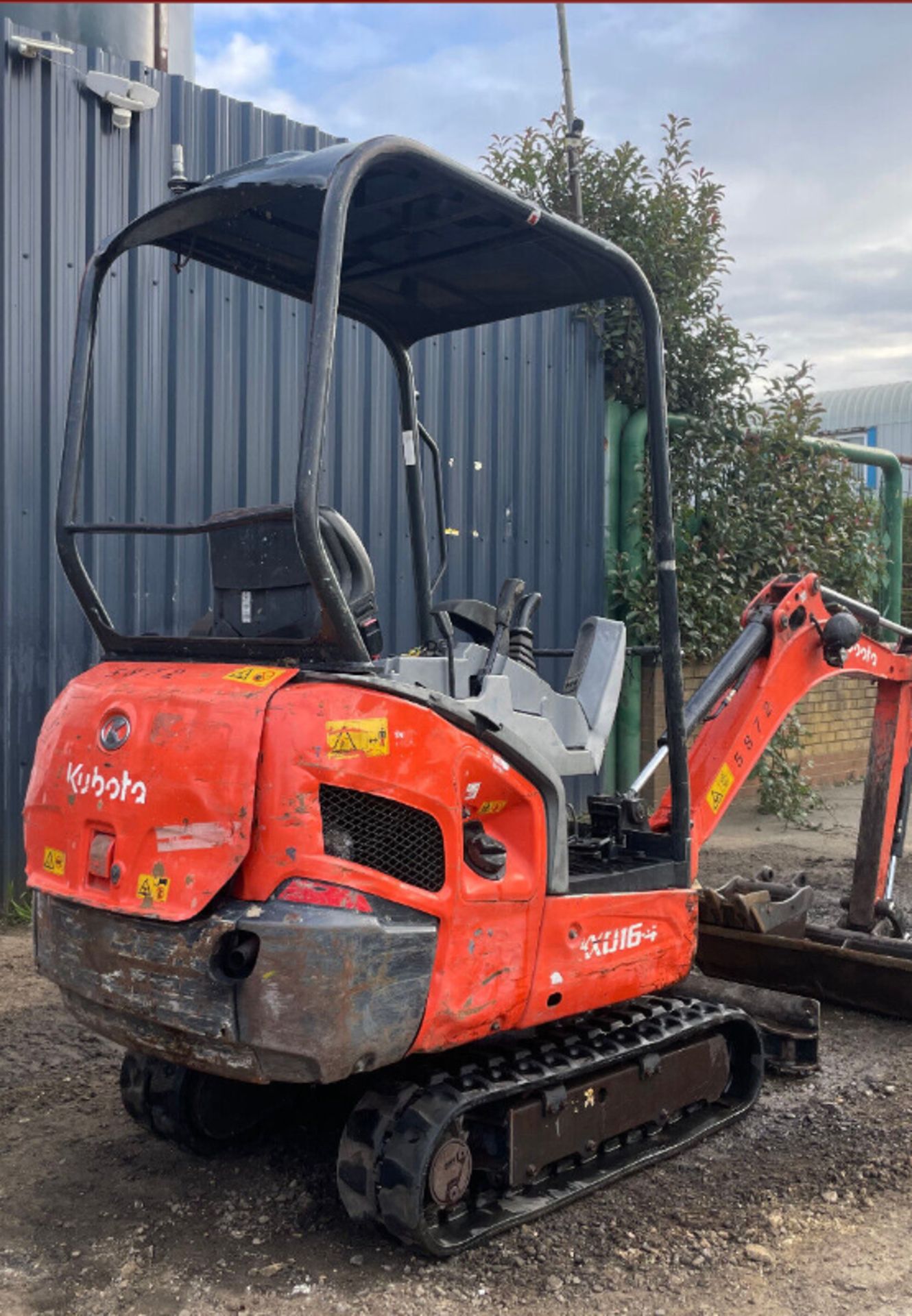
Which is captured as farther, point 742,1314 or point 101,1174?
point 101,1174

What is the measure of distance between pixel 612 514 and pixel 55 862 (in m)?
6.94

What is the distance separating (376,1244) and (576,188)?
7.95 m

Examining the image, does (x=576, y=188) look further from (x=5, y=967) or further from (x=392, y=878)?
(x=392, y=878)

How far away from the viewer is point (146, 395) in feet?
22.5

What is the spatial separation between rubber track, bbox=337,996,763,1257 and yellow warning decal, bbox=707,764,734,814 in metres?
0.78

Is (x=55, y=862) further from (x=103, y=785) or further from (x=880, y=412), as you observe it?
(x=880, y=412)

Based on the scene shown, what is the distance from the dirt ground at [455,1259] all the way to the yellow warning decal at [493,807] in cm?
110

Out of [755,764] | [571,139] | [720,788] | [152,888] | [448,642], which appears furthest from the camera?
[571,139]

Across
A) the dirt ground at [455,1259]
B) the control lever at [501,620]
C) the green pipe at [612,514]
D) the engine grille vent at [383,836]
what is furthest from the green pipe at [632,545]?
the engine grille vent at [383,836]

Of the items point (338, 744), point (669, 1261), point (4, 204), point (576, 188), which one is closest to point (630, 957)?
point (669, 1261)

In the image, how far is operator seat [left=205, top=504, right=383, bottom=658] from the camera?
337cm

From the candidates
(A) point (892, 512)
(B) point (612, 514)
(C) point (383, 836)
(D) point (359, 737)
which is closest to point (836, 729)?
(A) point (892, 512)

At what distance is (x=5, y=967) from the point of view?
222 inches

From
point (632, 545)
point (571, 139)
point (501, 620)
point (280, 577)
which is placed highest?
point (571, 139)
